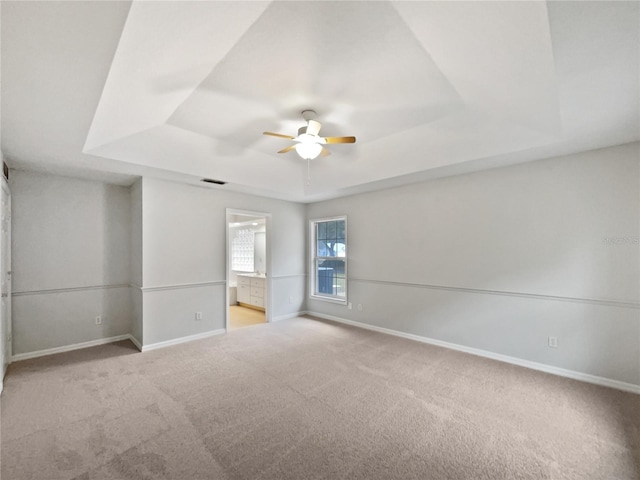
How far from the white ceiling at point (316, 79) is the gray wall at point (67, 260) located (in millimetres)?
535

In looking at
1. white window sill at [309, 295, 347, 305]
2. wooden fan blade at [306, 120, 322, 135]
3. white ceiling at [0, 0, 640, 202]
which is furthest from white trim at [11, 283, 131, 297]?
wooden fan blade at [306, 120, 322, 135]

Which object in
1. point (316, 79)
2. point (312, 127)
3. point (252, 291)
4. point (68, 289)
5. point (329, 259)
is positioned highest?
point (316, 79)

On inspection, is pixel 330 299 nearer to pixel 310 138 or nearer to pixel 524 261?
pixel 524 261

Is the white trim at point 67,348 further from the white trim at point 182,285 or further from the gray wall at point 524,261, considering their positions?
the gray wall at point 524,261

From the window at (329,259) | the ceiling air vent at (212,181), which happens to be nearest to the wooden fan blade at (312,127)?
the ceiling air vent at (212,181)

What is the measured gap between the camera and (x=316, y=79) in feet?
7.43

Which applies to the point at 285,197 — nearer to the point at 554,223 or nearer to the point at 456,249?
the point at 456,249

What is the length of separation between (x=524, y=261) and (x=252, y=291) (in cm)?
547

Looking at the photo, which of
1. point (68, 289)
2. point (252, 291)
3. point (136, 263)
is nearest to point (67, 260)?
point (68, 289)

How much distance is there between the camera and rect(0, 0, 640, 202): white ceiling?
154 cm

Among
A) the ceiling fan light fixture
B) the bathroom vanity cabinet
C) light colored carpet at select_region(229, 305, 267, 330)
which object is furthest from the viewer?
the bathroom vanity cabinet

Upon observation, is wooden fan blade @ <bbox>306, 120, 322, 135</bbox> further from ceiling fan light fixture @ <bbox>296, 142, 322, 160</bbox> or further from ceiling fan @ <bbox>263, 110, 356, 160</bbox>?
ceiling fan light fixture @ <bbox>296, 142, 322, 160</bbox>

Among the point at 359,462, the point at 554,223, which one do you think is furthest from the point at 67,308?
the point at 554,223

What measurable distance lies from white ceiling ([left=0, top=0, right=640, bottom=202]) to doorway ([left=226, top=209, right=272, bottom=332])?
112 inches
